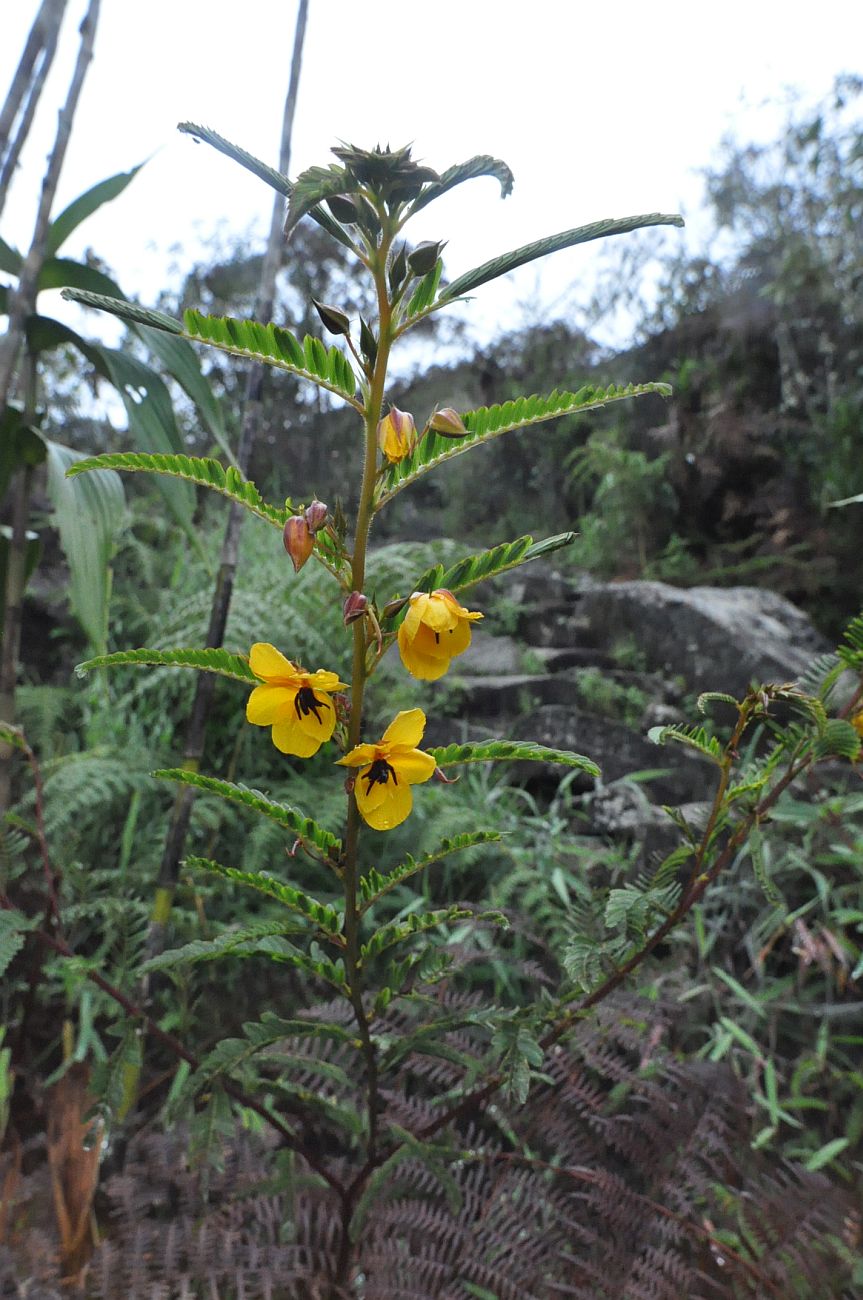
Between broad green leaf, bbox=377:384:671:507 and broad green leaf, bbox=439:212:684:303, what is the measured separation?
74 millimetres

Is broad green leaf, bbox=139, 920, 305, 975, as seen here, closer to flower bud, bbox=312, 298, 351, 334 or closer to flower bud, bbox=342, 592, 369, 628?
flower bud, bbox=342, 592, 369, 628

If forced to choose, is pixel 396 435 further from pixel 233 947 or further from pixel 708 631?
pixel 708 631

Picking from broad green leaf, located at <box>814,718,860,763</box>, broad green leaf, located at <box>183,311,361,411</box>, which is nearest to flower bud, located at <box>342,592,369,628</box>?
broad green leaf, located at <box>183,311,361,411</box>

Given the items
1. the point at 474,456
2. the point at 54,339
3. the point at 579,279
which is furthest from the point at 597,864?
the point at 579,279

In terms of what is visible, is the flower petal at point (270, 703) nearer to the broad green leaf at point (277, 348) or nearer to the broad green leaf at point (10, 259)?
the broad green leaf at point (277, 348)

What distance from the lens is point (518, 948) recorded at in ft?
4.55

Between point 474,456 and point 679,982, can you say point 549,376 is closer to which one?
point 474,456

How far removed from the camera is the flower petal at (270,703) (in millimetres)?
527

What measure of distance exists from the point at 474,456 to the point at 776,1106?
3.65 m

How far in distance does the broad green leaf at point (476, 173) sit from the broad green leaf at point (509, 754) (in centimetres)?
32

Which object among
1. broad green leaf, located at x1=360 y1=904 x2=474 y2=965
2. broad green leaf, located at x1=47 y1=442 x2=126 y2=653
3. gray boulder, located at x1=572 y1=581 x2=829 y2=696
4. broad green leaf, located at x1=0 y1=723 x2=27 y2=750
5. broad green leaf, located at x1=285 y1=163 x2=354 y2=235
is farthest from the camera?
gray boulder, located at x1=572 y1=581 x2=829 y2=696

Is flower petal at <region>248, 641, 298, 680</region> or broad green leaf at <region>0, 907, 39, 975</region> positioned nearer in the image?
flower petal at <region>248, 641, 298, 680</region>

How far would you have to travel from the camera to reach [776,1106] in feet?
3.84

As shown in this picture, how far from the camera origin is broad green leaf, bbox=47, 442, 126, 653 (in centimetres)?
101
